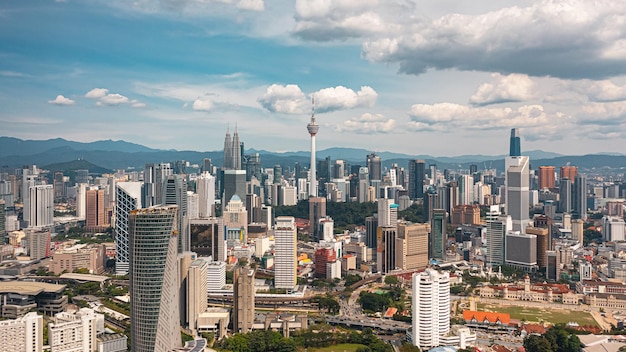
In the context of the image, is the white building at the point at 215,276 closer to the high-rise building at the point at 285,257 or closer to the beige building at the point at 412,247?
the high-rise building at the point at 285,257

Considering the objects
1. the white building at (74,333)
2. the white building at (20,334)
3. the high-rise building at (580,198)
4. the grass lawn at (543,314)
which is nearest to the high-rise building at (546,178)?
the high-rise building at (580,198)

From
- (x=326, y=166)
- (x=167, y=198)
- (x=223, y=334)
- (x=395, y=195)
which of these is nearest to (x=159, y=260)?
(x=223, y=334)

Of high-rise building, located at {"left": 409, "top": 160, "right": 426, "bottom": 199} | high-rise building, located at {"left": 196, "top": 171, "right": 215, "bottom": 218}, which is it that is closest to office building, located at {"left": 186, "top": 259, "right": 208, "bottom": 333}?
high-rise building, located at {"left": 196, "top": 171, "right": 215, "bottom": 218}

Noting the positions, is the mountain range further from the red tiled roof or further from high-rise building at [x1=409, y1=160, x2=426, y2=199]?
the red tiled roof

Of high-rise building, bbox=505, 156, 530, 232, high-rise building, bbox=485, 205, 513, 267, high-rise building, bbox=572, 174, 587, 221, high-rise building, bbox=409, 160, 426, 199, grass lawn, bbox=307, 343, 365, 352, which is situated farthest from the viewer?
high-rise building, bbox=409, 160, 426, 199

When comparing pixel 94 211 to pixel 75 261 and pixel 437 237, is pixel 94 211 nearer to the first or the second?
pixel 75 261
